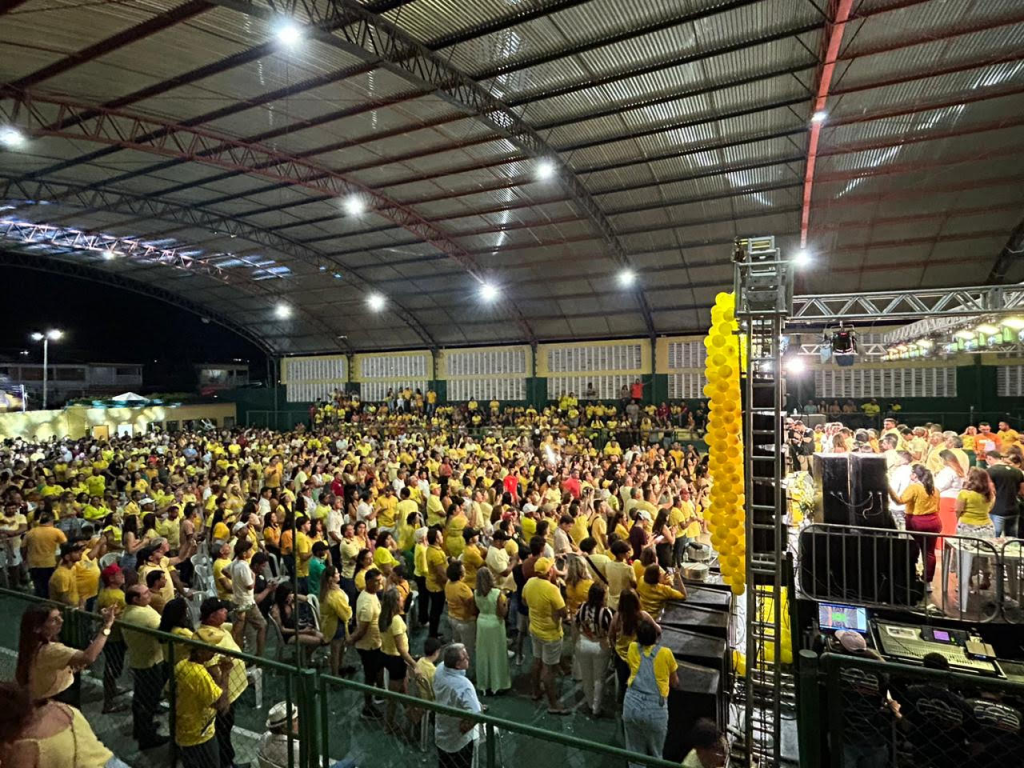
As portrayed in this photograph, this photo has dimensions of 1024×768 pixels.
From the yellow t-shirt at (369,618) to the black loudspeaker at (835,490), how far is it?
190 inches

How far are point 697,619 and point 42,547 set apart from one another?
8550mm

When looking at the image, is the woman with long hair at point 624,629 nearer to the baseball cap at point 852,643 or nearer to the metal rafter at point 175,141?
the baseball cap at point 852,643

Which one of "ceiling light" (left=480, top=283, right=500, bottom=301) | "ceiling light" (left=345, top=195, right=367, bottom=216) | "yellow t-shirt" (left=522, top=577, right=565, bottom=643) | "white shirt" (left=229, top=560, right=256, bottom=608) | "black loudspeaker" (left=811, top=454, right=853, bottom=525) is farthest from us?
"ceiling light" (left=480, top=283, right=500, bottom=301)

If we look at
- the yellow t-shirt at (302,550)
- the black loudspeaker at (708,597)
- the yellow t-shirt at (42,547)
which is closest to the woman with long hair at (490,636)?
the black loudspeaker at (708,597)

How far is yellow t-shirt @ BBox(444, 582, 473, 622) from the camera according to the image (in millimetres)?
6043

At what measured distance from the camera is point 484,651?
5895 millimetres

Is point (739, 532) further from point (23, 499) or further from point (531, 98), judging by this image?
point (23, 499)

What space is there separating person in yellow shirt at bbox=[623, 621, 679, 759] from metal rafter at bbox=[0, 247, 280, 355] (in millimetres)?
30941

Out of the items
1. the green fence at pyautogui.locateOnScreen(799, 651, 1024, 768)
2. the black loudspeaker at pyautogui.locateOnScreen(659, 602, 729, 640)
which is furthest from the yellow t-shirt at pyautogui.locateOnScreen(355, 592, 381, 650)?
the green fence at pyautogui.locateOnScreen(799, 651, 1024, 768)

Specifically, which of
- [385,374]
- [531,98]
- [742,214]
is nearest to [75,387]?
[385,374]

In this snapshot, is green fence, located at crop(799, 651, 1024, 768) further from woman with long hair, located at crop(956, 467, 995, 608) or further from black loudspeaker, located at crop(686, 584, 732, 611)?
woman with long hair, located at crop(956, 467, 995, 608)

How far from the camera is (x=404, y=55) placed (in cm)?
1080

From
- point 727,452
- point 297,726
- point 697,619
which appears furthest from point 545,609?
point 297,726

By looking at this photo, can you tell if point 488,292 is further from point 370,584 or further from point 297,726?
point 297,726
